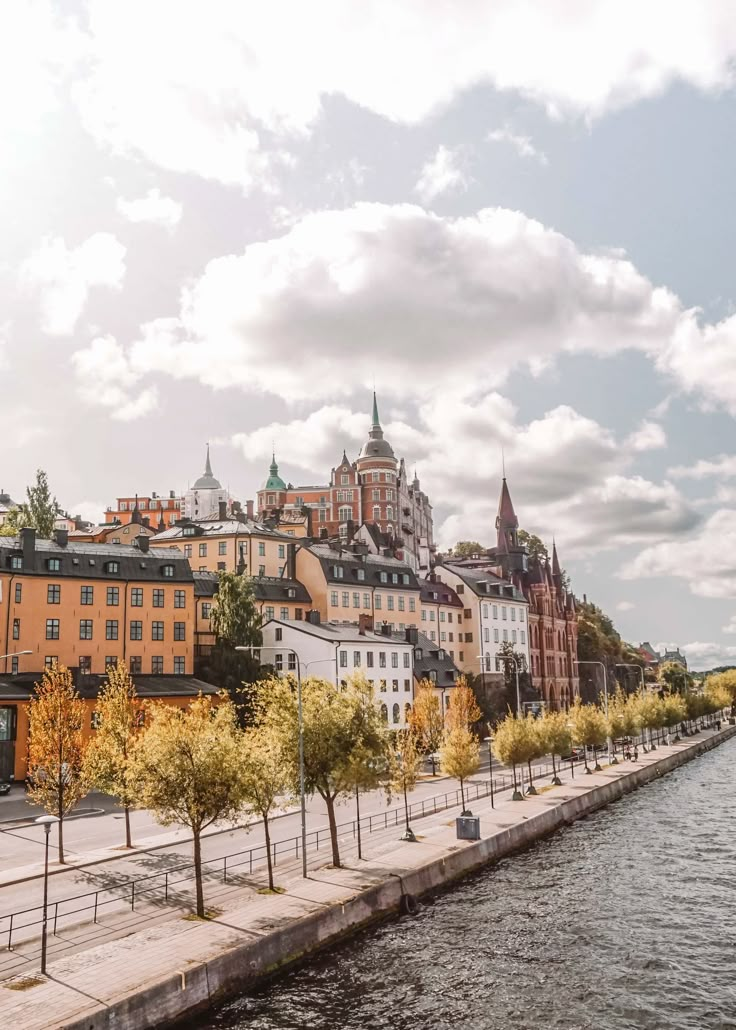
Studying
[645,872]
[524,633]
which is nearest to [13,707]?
[645,872]

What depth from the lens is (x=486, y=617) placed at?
11175 centimetres

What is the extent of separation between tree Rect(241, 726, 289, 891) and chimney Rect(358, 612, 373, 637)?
46.6m

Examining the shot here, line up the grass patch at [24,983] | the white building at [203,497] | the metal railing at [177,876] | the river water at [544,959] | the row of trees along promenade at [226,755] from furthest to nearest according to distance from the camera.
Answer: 1. the white building at [203,497]
2. the row of trees along promenade at [226,755]
3. the metal railing at [177,876]
4. the river water at [544,959]
5. the grass patch at [24,983]

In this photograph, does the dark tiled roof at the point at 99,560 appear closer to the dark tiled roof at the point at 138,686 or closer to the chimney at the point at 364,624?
the dark tiled roof at the point at 138,686

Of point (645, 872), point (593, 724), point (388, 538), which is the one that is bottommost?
point (645, 872)

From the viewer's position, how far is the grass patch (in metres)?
21.8

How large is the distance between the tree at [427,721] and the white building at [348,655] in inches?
106

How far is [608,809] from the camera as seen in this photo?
182 feet

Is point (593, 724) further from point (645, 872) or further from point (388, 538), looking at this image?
point (388, 538)

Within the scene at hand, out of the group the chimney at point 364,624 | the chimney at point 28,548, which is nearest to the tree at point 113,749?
the chimney at point 28,548

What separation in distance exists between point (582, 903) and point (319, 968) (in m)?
12.7

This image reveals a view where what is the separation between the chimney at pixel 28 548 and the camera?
223ft

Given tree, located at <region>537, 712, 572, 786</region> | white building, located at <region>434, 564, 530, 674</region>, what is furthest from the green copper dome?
tree, located at <region>537, 712, 572, 786</region>

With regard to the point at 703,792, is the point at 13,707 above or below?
above
